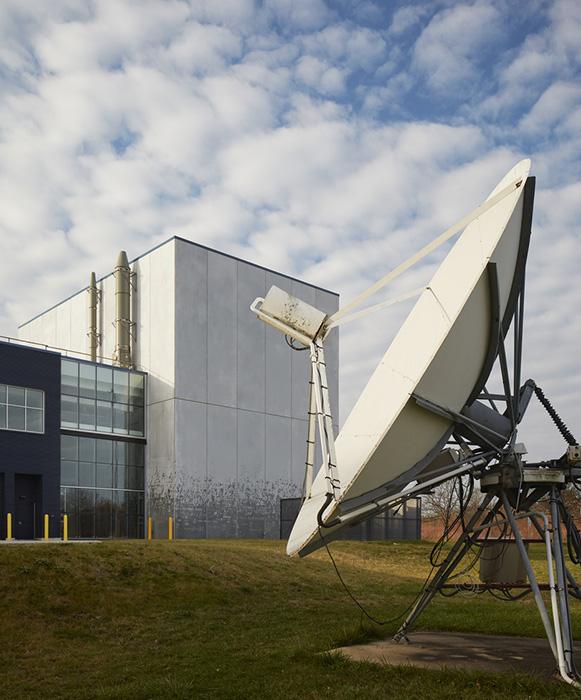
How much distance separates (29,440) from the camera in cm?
4312

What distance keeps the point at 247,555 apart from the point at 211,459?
2222 cm

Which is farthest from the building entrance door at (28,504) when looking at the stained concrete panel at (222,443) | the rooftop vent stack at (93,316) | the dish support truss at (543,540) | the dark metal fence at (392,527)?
the dish support truss at (543,540)

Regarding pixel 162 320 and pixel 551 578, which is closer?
pixel 551 578

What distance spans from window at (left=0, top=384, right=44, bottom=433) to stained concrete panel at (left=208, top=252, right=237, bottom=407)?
11388mm

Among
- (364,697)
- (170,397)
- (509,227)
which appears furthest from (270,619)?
(170,397)

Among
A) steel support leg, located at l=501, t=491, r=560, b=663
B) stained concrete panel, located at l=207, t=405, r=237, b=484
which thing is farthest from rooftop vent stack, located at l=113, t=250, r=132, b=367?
steel support leg, located at l=501, t=491, r=560, b=663

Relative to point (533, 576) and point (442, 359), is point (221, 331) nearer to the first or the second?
point (533, 576)

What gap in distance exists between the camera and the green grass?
1166 cm

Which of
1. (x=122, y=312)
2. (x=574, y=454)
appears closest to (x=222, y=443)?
(x=122, y=312)

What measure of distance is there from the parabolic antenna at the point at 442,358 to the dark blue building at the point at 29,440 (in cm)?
3246

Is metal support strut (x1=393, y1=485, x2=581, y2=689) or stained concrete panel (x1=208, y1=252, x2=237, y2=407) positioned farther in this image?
stained concrete panel (x1=208, y1=252, x2=237, y2=407)

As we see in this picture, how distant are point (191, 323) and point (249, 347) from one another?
189 inches

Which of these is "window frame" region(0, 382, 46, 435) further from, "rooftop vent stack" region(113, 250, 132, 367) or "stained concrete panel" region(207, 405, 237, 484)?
"stained concrete panel" region(207, 405, 237, 484)

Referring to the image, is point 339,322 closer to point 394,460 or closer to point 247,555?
point 394,460
